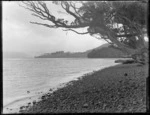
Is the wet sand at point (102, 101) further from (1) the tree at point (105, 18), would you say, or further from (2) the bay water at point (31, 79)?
(2) the bay water at point (31, 79)

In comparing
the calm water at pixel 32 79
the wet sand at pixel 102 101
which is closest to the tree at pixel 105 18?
the wet sand at pixel 102 101

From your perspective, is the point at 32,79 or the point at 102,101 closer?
the point at 102,101

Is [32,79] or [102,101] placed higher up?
[102,101]

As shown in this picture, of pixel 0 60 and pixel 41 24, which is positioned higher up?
pixel 41 24

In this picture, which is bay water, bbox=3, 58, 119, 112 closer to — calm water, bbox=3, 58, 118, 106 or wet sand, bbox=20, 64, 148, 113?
calm water, bbox=3, 58, 118, 106

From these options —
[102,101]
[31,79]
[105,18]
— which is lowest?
[31,79]

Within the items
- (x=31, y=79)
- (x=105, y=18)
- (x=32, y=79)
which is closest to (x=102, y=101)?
(x=105, y=18)

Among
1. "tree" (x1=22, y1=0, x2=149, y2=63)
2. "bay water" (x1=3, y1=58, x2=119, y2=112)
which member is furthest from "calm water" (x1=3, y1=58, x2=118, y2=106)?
"tree" (x1=22, y1=0, x2=149, y2=63)

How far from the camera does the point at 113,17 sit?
682cm

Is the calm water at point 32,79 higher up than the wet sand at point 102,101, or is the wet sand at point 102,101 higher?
the wet sand at point 102,101

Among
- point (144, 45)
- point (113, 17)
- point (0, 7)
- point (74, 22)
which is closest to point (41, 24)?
point (74, 22)

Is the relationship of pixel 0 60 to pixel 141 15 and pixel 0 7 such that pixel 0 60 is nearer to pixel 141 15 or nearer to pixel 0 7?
pixel 0 7

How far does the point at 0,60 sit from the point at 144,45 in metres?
3.64

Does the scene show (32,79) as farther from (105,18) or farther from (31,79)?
(105,18)
